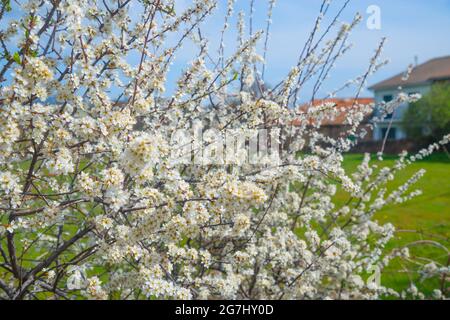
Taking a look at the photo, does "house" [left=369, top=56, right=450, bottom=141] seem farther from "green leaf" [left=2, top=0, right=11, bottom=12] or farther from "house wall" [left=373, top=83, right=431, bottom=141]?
"green leaf" [left=2, top=0, right=11, bottom=12]

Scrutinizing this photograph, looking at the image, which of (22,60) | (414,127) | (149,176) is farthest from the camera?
(414,127)

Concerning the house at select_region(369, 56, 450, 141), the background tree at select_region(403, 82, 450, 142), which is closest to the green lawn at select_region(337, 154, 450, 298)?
the background tree at select_region(403, 82, 450, 142)

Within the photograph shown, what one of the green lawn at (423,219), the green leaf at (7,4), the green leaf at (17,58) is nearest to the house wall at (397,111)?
the green lawn at (423,219)

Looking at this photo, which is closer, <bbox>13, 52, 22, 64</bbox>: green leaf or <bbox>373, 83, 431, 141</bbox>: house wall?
<bbox>13, 52, 22, 64</bbox>: green leaf

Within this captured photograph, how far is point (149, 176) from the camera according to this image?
2148mm

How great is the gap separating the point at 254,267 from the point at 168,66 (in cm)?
212

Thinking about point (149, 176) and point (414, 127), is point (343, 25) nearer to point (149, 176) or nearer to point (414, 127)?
point (149, 176)

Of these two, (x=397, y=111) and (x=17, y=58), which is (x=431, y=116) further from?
(x=17, y=58)

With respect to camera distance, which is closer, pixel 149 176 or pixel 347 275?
pixel 149 176

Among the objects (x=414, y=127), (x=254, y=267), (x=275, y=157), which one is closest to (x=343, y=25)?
(x=275, y=157)

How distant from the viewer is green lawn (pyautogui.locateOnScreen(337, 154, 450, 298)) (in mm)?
5932

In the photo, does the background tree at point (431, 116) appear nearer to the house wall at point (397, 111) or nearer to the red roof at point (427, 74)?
the house wall at point (397, 111)

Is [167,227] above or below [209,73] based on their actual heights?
below

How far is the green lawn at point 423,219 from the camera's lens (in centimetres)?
593
